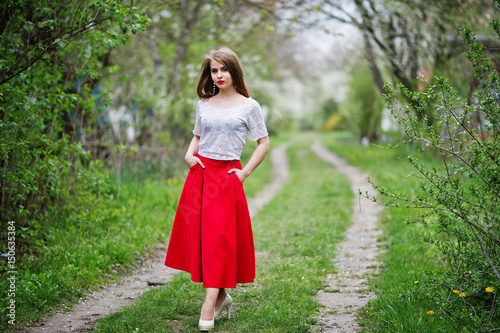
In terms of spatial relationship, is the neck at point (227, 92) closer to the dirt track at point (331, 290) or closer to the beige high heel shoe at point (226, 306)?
the dirt track at point (331, 290)

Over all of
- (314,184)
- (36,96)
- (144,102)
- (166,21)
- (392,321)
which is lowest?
(314,184)

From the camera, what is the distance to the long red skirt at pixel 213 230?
324cm

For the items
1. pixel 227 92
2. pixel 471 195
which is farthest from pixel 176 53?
pixel 471 195

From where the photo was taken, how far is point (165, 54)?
1307 cm

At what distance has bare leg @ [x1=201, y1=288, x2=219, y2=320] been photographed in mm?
3139

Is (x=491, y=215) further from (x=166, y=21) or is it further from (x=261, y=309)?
(x=166, y=21)

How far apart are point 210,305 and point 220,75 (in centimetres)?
176

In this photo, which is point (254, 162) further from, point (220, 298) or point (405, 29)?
point (405, 29)

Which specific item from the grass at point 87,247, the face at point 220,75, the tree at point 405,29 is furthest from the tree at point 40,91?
the tree at point 405,29

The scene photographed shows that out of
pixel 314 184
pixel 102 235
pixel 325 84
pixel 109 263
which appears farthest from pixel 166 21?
pixel 325 84

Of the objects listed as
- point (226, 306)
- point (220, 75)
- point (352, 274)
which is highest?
point (220, 75)

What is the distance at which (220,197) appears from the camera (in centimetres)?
326

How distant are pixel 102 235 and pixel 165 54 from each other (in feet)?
29.4

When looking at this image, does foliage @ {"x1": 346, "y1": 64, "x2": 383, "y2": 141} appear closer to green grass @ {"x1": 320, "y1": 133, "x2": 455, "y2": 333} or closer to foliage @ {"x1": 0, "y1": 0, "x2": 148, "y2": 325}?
green grass @ {"x1": 320, "y1": 133, "x2": 455, "y2": 333}
